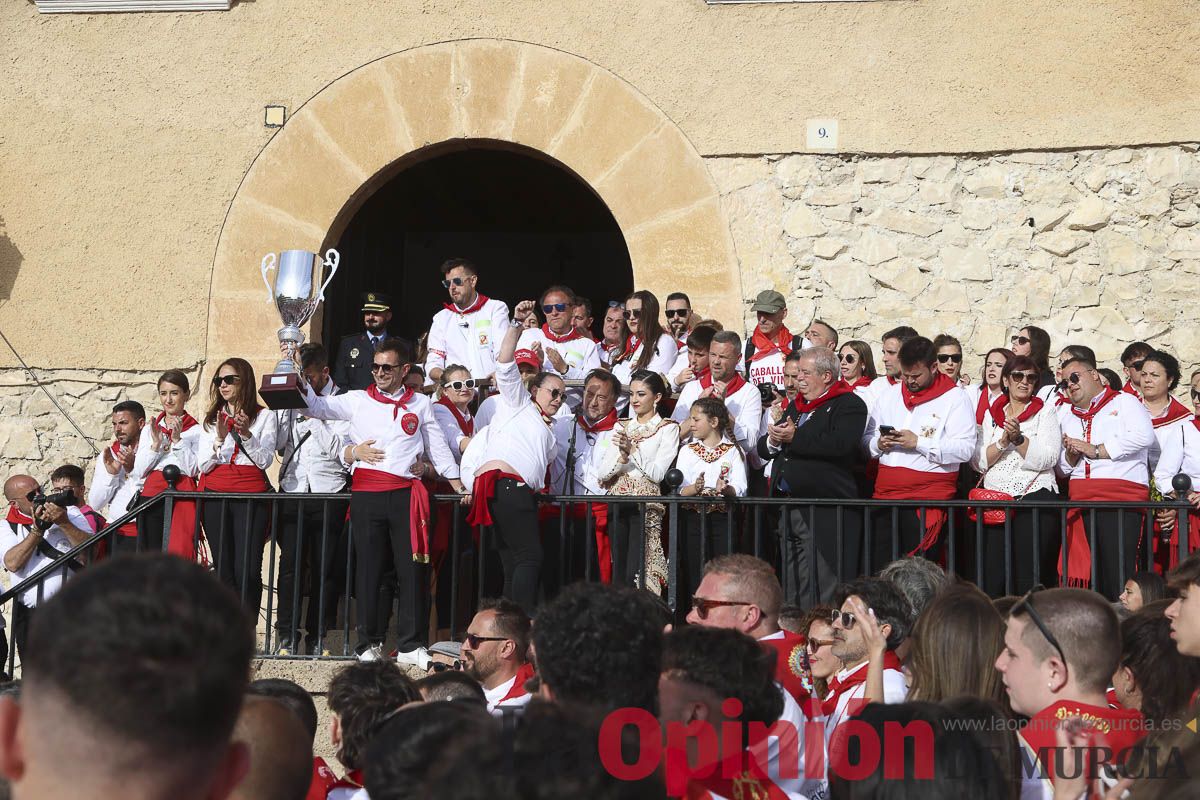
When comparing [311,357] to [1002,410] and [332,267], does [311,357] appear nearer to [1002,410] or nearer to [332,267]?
[332,267]

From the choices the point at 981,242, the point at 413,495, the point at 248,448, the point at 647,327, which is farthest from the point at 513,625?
the point at 981,242

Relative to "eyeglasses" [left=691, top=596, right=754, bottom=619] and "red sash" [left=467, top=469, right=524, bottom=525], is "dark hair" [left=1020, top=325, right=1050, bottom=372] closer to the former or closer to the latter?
"red sash" [left=467, top=469, right=524, bottom=525]

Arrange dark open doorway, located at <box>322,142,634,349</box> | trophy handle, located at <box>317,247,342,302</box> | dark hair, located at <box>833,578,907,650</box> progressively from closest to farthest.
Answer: dark hair, located at <box>833,578,907,650</box> → trophy handle, located at <box>317,247,342,302</box> → dark open doorway, located at <box>322,142,634,349</box>

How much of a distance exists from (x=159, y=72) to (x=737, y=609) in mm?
7254

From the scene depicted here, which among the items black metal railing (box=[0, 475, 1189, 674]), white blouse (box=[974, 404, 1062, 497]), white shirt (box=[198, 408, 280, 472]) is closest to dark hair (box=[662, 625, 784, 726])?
black metal railing (box=[0, 475, 1189, 674])

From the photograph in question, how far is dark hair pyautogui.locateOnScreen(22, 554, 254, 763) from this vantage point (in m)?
1.66

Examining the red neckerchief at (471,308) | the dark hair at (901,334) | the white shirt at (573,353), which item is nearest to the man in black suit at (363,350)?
the red neckerchief at (471,308)

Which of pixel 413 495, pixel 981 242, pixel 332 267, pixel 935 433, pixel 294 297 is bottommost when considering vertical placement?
pixel 413 495

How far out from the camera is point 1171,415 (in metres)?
7.57

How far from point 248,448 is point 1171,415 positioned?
5.35 metres

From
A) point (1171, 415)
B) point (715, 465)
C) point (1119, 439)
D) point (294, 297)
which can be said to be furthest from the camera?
point (294, 297)

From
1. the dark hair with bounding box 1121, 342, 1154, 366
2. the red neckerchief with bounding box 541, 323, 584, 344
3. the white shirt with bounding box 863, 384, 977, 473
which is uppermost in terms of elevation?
the red neckerchief with bounding box 541, 323, 584, 344

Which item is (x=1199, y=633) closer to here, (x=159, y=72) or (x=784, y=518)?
(x=784, y=518)

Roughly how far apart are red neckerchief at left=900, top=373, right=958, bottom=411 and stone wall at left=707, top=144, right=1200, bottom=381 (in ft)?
6.42
